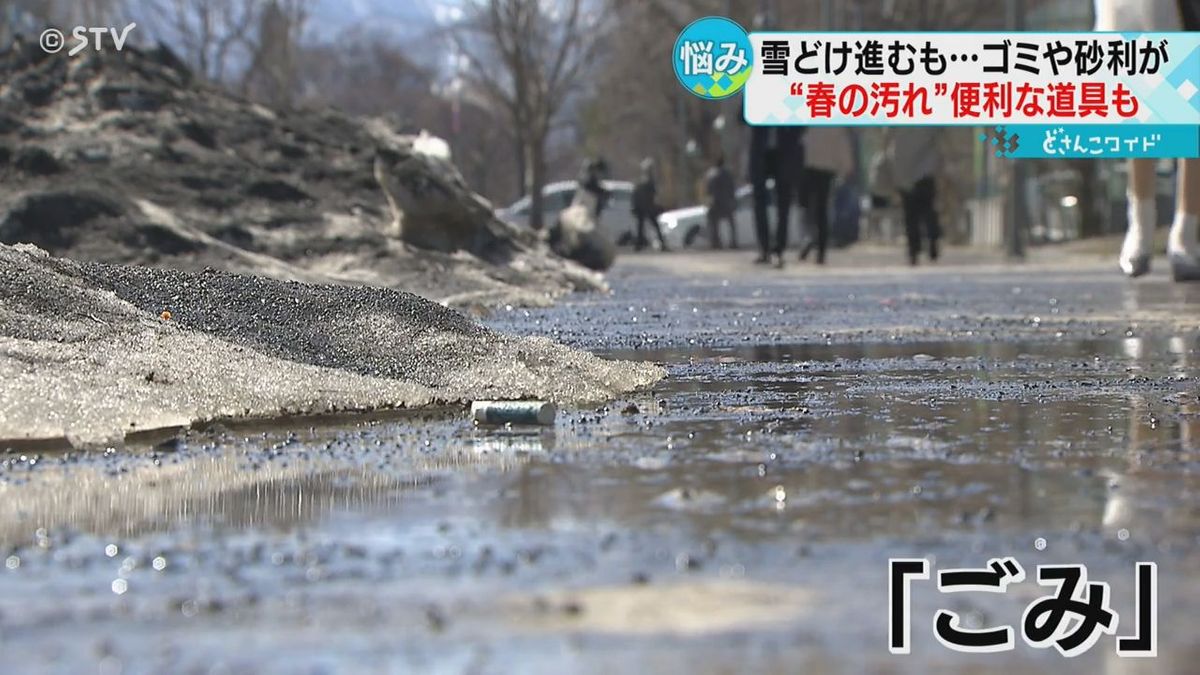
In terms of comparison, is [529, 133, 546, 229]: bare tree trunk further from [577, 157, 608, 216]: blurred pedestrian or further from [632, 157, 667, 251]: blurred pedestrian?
[577, 157, 608, 216]: blurred pedestrian

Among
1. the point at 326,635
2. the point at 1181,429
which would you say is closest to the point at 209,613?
the point at 326,635

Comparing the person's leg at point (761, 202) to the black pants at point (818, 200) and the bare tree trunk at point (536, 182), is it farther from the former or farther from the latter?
the bare tree trunk at point (536, 182)

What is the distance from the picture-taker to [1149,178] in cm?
1337

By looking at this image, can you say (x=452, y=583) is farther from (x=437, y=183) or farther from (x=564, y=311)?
(x=437, y=183)

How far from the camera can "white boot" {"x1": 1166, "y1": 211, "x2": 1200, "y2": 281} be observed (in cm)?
1380

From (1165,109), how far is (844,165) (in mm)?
6543

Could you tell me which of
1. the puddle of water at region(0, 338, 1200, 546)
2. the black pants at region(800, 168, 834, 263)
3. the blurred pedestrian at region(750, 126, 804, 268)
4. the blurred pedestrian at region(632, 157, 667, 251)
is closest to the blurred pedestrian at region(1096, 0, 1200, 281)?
the blurred pedestrian at region(750, 126, 804, 268)

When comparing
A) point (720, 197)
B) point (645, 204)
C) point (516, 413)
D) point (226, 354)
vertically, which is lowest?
point (516, 413)

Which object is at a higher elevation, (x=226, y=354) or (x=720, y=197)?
(x=720, y=197)

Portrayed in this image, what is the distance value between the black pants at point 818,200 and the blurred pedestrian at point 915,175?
116 cm

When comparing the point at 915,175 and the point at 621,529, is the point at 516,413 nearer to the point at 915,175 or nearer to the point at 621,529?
the point at 621,529

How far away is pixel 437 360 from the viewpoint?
714 centimetres
